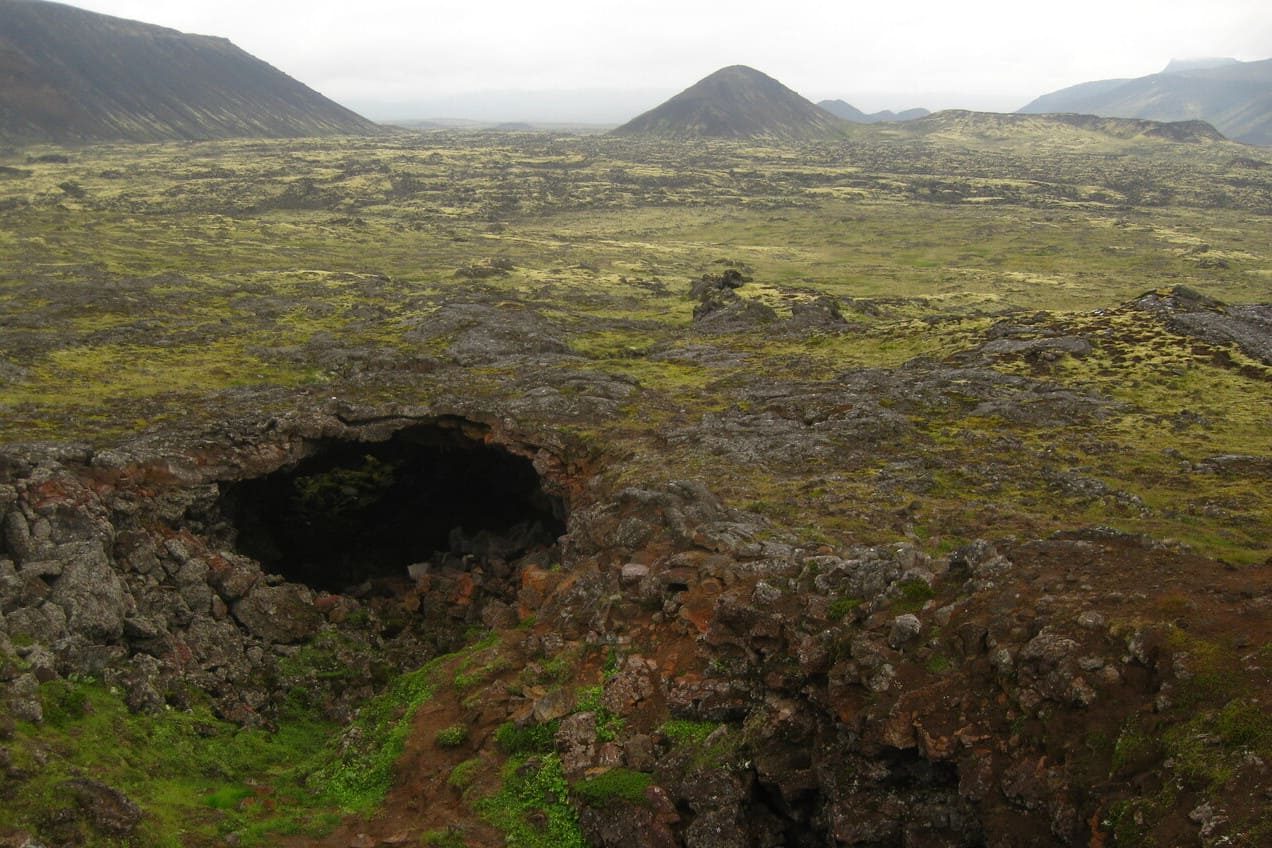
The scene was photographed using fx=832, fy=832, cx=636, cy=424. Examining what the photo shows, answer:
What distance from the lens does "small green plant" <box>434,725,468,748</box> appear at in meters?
20.5

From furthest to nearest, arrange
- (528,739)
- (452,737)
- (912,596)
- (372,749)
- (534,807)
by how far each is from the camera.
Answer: (372,749) → (452,737) → (528,739) → (912,596) → (534,807)

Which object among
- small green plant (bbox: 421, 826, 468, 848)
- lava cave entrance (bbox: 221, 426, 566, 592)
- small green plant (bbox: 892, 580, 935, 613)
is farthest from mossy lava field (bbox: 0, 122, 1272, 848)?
small green plant (bbox: 421, 826, 468, 848)

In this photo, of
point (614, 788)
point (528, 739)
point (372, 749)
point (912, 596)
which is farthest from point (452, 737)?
point (912, 596)

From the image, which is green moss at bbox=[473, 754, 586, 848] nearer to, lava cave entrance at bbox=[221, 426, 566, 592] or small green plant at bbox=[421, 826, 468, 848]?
small green plant at bbox=[421, 826, 468, 848]

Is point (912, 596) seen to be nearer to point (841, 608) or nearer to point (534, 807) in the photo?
point (841, 608)

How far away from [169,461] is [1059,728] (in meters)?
30.9

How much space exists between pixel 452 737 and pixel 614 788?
5.12 metres

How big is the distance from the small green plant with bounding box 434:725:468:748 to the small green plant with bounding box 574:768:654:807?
13.2 feet

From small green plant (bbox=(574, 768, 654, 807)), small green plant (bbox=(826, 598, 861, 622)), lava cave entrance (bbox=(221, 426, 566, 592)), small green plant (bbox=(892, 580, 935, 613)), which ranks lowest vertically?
lava cave entrance (bbox=(221, 426, 566, 592))

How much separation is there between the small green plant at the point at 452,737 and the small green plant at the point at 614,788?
402 cm

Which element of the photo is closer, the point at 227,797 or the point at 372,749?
the point at 227,797

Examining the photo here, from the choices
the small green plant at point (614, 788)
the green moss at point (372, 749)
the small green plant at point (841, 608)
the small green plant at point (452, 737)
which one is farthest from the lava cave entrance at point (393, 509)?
the small green plant at point (614, 788)

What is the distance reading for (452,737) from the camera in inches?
808

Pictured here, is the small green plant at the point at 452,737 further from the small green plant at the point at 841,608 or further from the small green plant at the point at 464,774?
the small green plant at the point at 841,608
